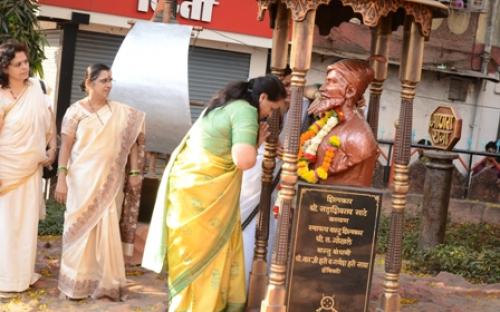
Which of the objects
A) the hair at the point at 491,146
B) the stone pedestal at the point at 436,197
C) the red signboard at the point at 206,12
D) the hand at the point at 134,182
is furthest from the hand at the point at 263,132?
the hair at the point at 491,146

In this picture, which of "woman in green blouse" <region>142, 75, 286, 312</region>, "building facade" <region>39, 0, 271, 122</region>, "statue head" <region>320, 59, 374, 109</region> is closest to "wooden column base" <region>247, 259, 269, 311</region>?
"woman in green blouse" <region>142, 75, 286, 312</region>

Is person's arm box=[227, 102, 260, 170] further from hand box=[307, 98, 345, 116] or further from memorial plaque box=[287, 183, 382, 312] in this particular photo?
hand box=[307, 98, 345, 116]

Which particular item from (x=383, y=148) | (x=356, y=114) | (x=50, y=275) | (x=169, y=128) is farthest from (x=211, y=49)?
(x=356, y=114)

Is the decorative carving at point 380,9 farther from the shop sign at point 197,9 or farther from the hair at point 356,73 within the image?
the shop sign at point 197,9

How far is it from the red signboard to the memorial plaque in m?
10.6

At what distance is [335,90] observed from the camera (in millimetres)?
5434

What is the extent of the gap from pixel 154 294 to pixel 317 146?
6.42ft

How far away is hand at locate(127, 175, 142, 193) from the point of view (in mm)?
6398

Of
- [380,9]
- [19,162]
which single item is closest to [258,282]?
[19,162]

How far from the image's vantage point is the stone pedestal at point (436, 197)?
939 cm

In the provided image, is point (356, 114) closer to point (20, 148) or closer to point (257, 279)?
point (257, 279)

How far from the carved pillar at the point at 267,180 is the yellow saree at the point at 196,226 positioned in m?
0.48

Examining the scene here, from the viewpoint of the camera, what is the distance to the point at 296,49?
5.06m

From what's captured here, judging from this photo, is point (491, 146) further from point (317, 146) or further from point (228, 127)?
point (228, 127)
